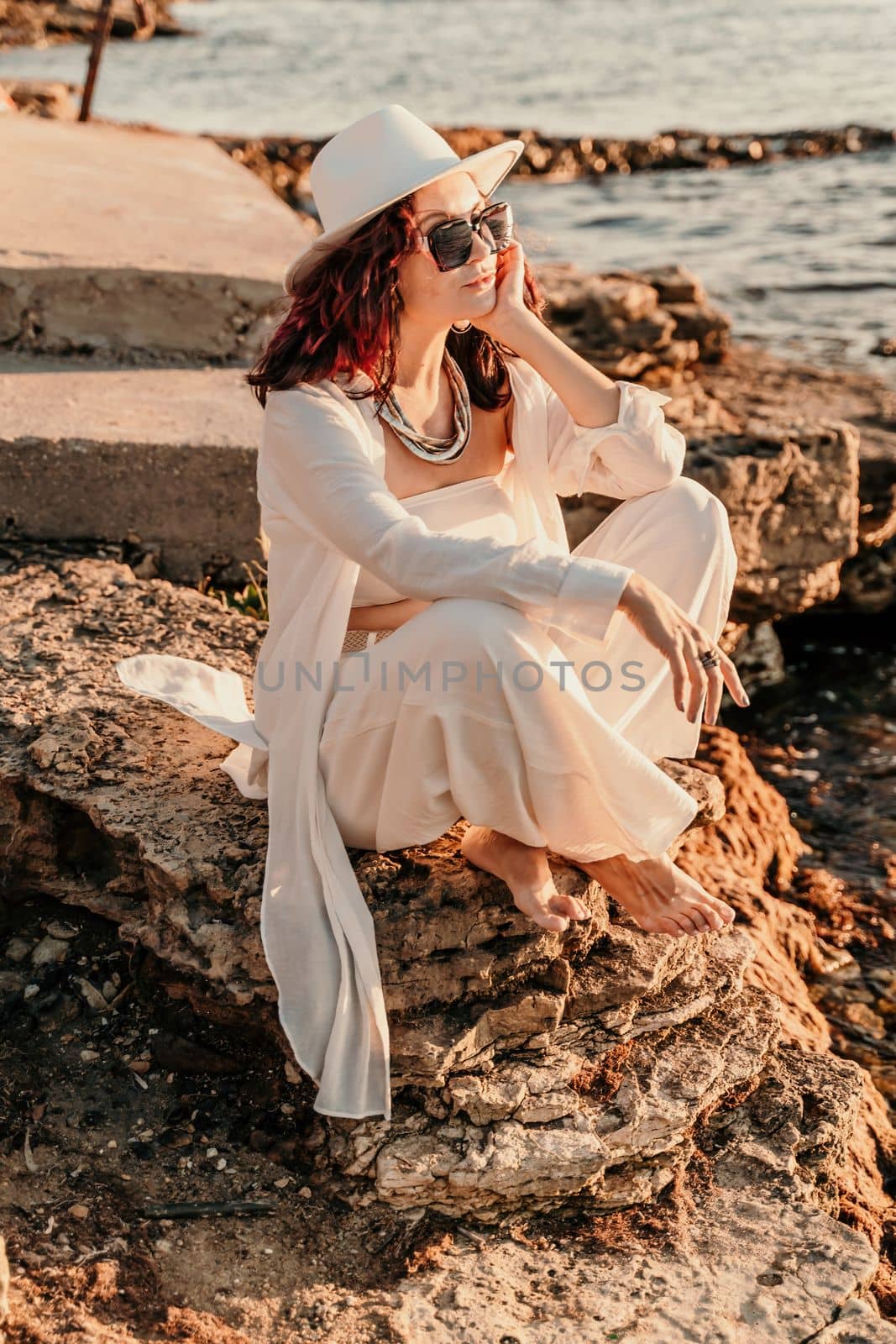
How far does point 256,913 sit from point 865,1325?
1.43m

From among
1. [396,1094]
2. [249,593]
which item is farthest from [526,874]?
[249,593]

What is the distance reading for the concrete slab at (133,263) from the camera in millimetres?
5402

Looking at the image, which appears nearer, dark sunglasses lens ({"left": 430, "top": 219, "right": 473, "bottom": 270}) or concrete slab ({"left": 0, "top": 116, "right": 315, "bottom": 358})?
dark sunglasses lens ({"left": 430, "top": 219, "right": 473, "bottom": 270})

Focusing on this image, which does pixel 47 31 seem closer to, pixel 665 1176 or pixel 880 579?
pixel 880 579

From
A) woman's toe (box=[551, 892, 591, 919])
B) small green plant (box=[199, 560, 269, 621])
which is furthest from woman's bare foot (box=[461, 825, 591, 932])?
small green plant (box=[199, 560, 269, 621])

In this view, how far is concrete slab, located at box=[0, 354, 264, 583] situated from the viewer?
4492mm

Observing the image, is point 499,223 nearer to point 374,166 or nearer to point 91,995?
point 374,166

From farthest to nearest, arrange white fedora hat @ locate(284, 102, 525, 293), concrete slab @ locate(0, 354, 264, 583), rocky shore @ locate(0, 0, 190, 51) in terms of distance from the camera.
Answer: rocky shore @ locate(0, 0, 190, 51) < concrete slab @ locate(0, 354, 264, 583) < white fedora hat @ locate(284, 102, 525, 293)

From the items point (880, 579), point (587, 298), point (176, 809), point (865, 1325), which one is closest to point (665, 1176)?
point (865, 1325)

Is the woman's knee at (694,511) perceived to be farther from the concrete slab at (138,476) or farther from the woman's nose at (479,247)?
the concrete slab at (138,476)

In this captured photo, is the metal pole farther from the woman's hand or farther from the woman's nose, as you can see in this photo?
the woman's hand

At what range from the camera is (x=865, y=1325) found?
262 cm

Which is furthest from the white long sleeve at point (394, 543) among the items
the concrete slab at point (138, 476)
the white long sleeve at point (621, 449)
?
the concrete slab at point (138, 476)

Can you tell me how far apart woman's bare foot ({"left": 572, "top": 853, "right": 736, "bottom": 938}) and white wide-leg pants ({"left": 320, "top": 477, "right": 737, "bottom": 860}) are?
0.29ft
